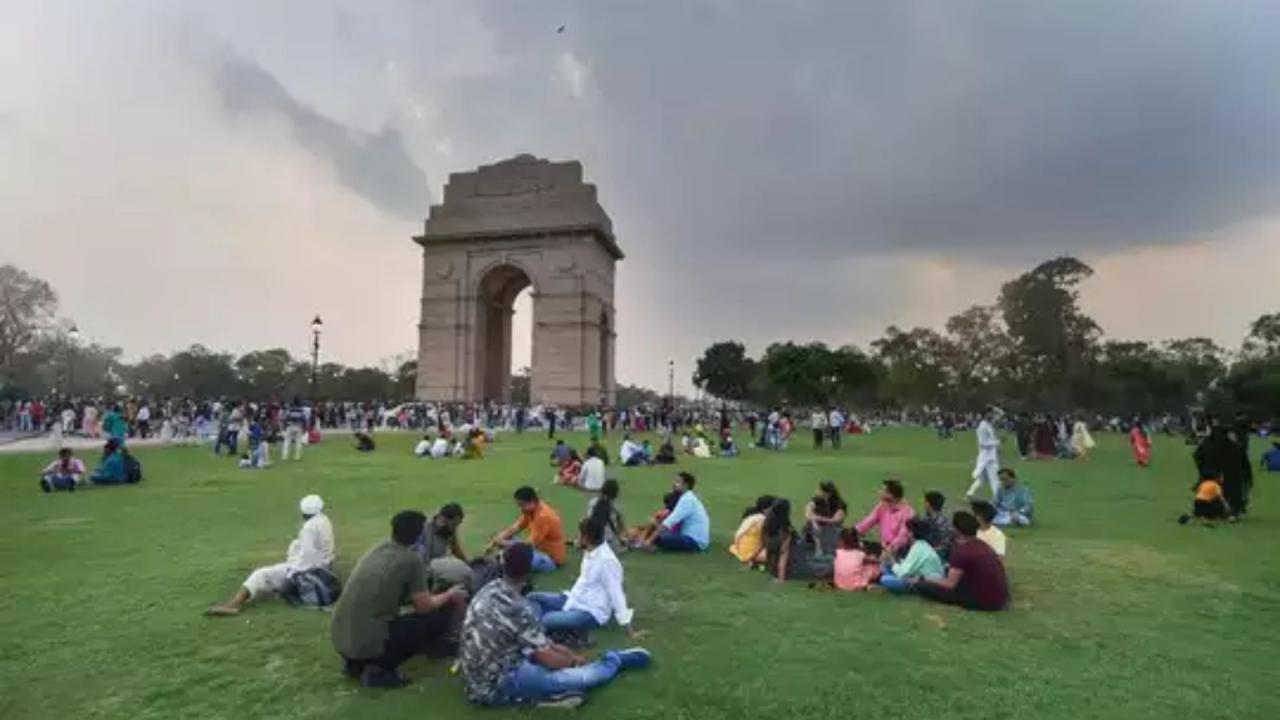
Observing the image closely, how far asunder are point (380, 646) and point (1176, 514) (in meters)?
13.1

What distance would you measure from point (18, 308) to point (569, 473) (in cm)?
5564

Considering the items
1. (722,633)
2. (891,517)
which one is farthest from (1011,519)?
(722,633)

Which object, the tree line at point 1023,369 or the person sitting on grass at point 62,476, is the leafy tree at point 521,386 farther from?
the person sitting on grass at point 62,476

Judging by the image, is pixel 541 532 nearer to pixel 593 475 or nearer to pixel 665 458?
pixel 593 475

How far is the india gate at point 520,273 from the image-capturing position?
2042 inches

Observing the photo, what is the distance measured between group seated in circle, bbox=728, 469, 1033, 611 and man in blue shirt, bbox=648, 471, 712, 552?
44 cm

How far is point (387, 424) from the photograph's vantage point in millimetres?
43438

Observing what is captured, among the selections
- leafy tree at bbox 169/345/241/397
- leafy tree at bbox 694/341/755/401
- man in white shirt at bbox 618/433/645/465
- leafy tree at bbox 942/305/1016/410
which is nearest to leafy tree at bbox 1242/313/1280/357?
leafy tree at bbox 942/305/1016/410

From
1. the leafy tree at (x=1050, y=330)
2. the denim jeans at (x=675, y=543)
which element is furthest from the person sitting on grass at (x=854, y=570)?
the leafy tree at (x=1050, y=330)

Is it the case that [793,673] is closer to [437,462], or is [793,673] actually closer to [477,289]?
[437,462]

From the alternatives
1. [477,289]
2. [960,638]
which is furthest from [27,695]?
[477,289]

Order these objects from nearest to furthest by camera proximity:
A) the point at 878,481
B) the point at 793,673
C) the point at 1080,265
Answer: the point at 793,673 < the point at 878,481 < the point at 1080,265

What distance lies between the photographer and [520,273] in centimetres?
5581

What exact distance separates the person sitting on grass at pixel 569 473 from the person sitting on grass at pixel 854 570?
9.02 m
